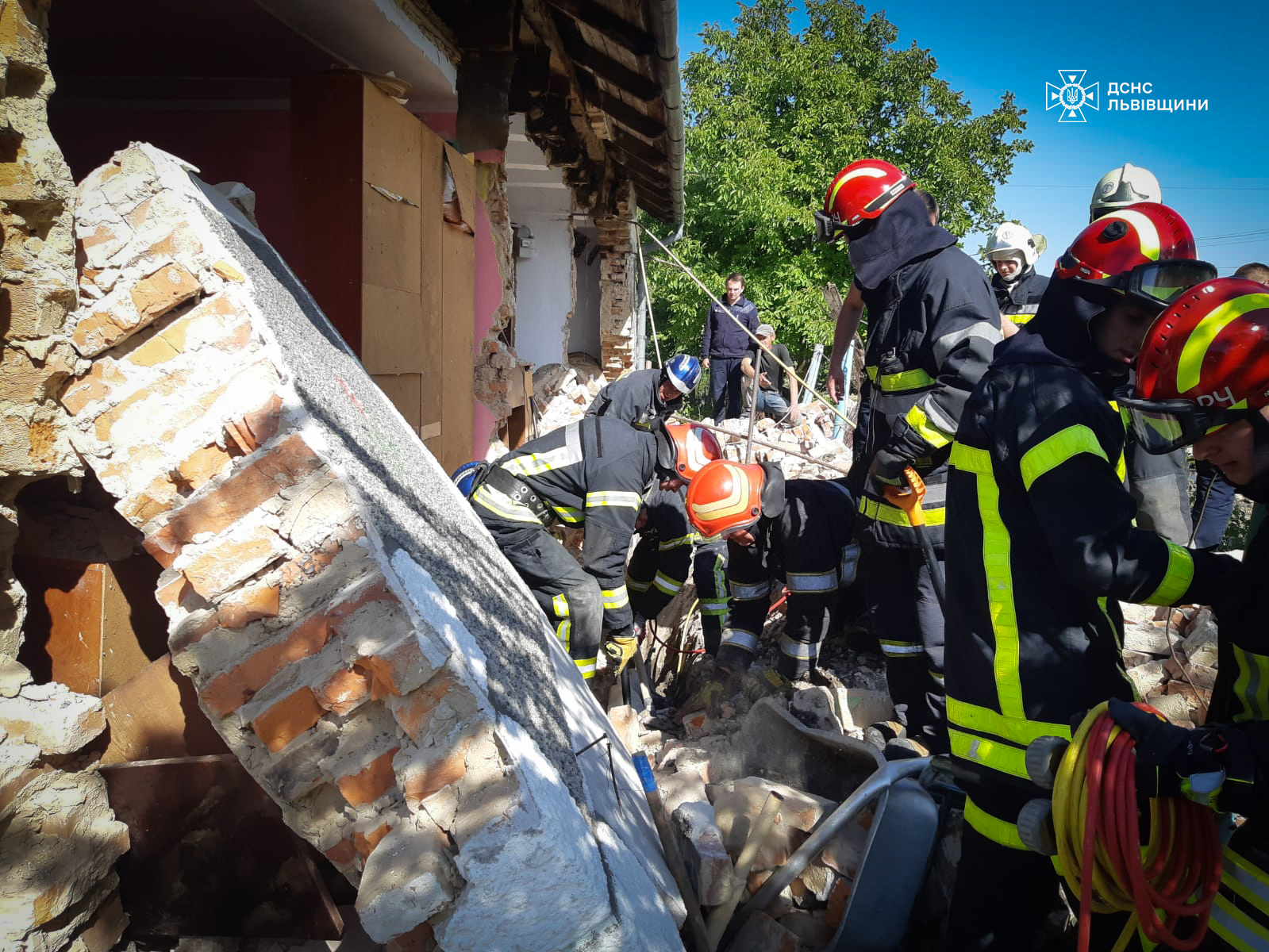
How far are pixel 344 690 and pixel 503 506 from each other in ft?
7.67

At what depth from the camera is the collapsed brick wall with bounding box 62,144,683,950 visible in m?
1.41

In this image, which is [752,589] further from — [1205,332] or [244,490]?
[244,490]

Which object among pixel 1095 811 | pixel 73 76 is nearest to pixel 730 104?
pixel 73 76

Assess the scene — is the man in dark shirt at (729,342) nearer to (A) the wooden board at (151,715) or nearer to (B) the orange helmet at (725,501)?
(B) the orange helmet at (725,501)

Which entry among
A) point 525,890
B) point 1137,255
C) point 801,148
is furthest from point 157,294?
point 801,148

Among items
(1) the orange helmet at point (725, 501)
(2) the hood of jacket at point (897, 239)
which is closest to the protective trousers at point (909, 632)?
(1) the orange helmet at point (725, 501)

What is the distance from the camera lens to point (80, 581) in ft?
5.82

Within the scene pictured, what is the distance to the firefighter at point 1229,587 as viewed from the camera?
139 centimetres

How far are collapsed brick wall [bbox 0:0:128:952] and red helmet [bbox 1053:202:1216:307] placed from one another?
2.21m

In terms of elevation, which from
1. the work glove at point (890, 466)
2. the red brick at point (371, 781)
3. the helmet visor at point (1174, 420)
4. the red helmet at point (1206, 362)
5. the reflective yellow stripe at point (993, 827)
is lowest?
the reflective yellow stripe at point (993, 827)

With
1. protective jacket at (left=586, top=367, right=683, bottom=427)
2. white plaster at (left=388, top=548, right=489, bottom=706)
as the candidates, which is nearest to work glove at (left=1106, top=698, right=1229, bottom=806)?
white plaster at (left=388, top=548, right=489, bottom=706)

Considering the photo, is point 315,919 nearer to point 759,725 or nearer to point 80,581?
point 80,581

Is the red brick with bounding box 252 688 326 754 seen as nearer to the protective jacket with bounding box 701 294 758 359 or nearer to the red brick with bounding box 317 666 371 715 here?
the red brick with bounding box 317 666 371 715

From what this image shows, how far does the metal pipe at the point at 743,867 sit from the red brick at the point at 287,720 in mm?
1234
